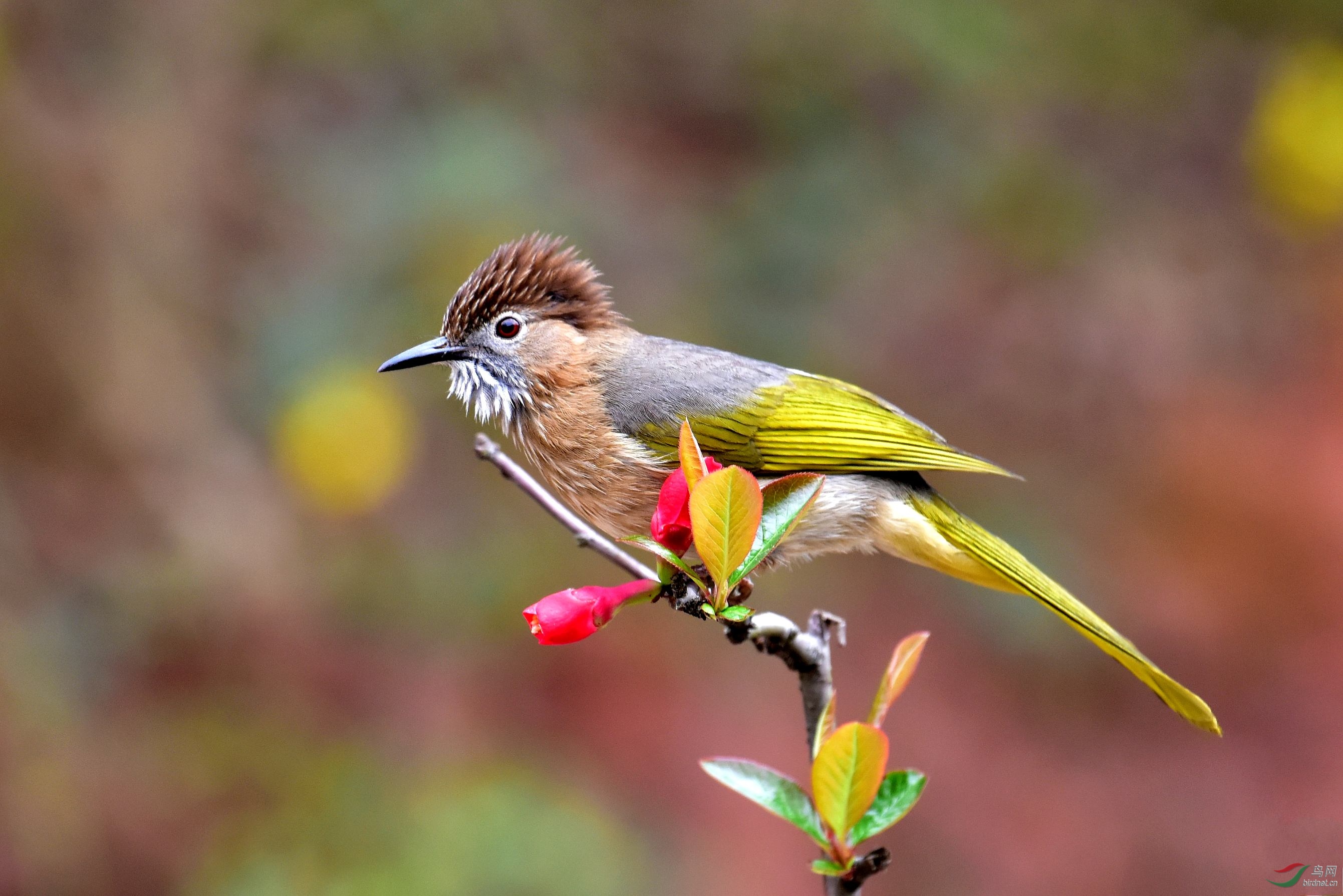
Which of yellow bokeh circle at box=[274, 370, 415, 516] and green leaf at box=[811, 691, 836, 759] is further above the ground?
green leaf at box=[811, 691, 836, 759]

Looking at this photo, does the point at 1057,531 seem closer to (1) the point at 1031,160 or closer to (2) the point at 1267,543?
(1) the point at 1031,160

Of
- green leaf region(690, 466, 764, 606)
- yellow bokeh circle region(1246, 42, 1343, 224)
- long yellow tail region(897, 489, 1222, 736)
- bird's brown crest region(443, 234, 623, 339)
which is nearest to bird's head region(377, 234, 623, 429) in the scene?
bird's brown crest region(443, 234, 623, 339)

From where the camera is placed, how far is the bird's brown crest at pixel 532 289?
328cm

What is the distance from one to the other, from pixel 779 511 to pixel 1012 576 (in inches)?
54.8

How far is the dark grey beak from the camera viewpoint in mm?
2914

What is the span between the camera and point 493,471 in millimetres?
5379

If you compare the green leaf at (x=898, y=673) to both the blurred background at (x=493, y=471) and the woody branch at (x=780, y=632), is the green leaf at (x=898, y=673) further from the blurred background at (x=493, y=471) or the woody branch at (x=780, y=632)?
the blurred background at (x=493, y=471)

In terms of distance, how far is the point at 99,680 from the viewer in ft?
15.6

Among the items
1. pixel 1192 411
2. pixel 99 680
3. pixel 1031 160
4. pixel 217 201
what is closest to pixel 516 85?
pixel 217 201

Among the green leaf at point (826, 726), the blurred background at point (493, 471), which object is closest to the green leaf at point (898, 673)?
the green leaf at point (826, 726)

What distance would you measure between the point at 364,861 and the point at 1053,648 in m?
3.94

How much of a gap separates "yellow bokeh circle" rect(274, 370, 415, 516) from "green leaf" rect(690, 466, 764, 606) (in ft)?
9.36

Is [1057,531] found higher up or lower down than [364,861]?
higher up

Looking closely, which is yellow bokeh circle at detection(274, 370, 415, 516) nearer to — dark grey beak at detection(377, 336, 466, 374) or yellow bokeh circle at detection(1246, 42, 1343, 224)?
dark grey beak at detection(377, 336, 466, 374)
